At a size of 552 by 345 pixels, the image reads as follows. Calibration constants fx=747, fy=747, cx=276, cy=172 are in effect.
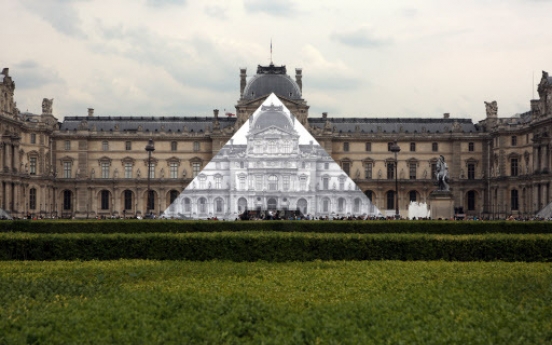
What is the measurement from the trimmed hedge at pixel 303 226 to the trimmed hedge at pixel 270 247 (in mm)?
6390

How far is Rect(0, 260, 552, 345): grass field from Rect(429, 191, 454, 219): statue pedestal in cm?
A: 2389

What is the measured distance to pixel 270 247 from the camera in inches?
853

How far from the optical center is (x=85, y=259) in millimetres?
21812

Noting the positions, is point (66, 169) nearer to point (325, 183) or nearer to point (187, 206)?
point (187, 206)

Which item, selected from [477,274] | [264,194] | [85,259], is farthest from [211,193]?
[477,274]

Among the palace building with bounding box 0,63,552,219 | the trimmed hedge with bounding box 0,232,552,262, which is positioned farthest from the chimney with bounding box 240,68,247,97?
the trimmed hedge with bounding box 0,232,552,262

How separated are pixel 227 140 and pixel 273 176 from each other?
1275 inches

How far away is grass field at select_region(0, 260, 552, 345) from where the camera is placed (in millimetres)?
9727

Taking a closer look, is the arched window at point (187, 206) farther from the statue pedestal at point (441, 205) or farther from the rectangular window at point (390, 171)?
the rectangular window at point (390, 171)

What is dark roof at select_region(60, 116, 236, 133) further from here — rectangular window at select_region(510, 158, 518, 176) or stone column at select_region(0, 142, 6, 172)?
rectangular window at select_region(510, 158, 518, 176)

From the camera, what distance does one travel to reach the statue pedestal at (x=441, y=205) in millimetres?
42750

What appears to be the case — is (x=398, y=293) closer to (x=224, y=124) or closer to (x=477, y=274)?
(x=477, y=274)

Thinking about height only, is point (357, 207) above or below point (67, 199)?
below

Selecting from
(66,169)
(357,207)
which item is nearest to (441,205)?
(357,207)
